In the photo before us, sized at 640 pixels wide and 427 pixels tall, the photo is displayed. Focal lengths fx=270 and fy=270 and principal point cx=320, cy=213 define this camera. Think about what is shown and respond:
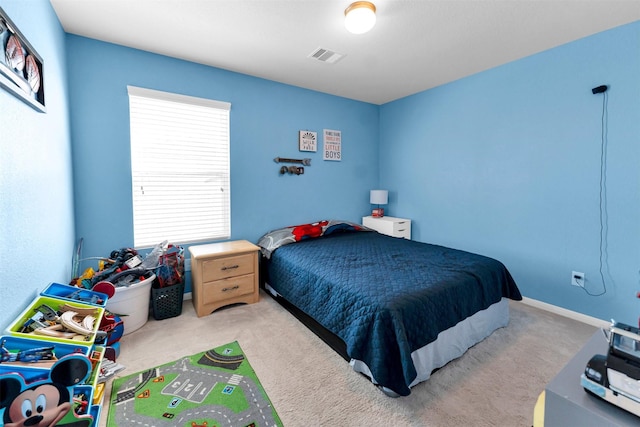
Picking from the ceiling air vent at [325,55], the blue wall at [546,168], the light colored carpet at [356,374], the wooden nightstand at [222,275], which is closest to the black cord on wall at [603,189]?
the blue wall at [546,168]

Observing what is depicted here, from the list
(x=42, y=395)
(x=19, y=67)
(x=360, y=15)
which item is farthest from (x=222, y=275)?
(x=360, y=15)

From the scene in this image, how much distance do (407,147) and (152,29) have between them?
3251 millimetres

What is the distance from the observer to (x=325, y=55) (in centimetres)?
264

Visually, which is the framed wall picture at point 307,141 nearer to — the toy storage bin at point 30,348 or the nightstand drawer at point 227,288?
the nightstand drawer at point 227,288

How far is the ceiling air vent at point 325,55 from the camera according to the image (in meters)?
2.56

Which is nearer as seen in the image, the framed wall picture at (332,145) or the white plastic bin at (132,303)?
the white plastic bin at (132,303)

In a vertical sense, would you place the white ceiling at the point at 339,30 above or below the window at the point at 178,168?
Result: above

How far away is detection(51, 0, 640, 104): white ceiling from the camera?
6.33 feet

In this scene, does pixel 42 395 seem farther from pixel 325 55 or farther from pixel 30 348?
pixel 325 55

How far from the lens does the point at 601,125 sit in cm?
232

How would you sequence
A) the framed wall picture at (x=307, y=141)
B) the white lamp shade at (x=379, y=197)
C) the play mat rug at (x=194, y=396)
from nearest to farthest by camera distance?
the play mat rug at (x=194, y=396), the framed wall picture at (x=307, y=141), the white lamp shade at (x=379, y=197)

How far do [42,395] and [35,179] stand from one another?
3.81ft

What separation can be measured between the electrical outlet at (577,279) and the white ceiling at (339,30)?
6.90ft

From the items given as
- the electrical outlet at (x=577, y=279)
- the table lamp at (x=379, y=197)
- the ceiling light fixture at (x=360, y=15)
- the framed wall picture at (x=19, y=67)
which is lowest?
the electrical outlet at (x=577, y=279)
